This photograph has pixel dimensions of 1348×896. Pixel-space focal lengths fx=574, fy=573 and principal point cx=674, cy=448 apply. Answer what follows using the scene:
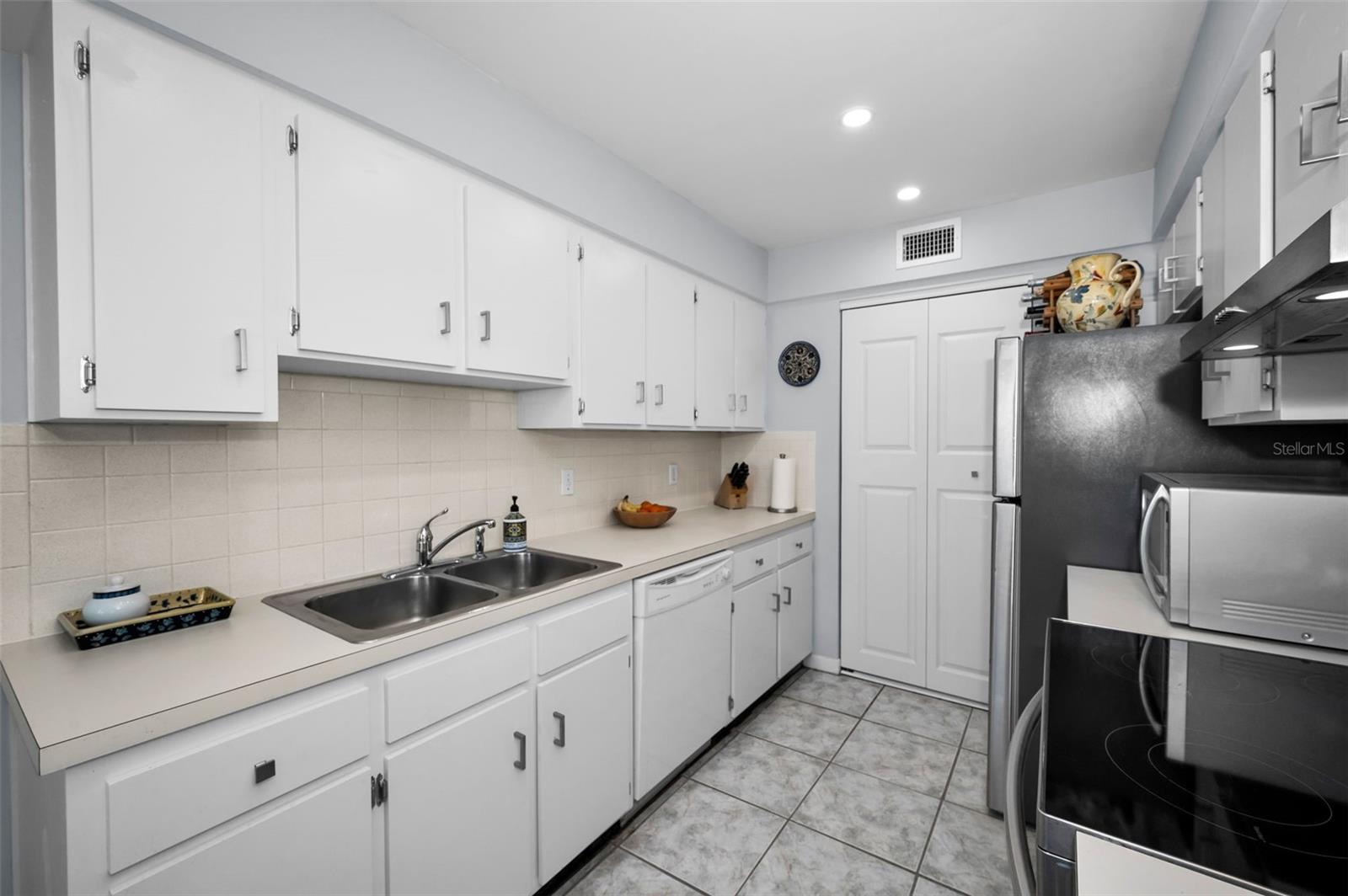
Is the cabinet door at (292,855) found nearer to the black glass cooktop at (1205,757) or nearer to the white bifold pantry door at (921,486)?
the black glass cooktop at (1205,757)

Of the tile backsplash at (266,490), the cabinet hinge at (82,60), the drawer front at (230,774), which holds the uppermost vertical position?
the cabinet hinge at (82,60)

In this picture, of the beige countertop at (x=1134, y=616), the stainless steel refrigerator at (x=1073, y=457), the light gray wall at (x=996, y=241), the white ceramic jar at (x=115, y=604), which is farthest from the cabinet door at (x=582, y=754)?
the light gray wall at (x=996, y=241)

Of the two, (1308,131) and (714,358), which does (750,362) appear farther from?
(1308,131)

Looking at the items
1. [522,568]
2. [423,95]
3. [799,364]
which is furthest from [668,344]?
[423,95]

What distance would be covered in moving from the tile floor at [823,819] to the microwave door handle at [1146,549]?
1032mm

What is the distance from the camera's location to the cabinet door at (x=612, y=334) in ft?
7.57

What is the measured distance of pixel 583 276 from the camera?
2.28 metres

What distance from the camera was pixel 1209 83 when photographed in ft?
5.12

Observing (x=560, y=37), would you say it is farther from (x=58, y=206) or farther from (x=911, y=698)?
(x=911, y=698)

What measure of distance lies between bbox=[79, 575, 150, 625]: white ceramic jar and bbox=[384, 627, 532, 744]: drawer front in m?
0.59

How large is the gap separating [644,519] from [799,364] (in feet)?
A: 4.84

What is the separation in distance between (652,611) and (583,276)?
1.32 meters

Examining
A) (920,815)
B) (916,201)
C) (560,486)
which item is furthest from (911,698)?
(916,201)

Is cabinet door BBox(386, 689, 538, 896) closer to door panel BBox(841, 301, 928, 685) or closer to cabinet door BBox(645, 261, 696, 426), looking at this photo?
cabinet door BBox(645, 261, 696, 426)
